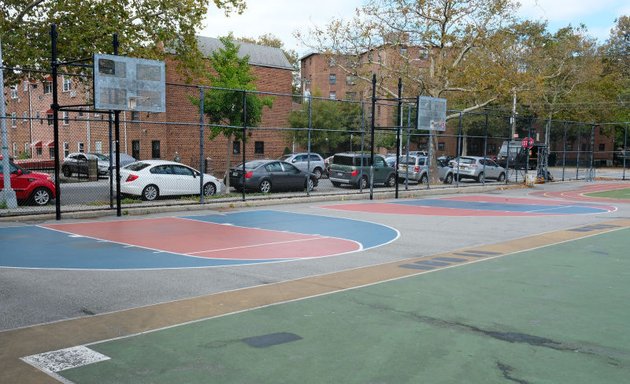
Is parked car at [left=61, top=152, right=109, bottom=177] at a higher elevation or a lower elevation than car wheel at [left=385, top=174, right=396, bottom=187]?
higher

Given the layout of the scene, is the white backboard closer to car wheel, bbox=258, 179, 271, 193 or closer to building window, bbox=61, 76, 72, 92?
car wheel, bbox=258, 179, 271, 193

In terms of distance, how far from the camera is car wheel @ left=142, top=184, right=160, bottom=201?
2095 centimetres

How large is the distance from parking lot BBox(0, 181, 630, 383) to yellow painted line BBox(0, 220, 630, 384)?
0.03 m

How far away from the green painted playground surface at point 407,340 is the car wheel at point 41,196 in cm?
1413

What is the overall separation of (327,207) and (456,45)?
15.7 meters

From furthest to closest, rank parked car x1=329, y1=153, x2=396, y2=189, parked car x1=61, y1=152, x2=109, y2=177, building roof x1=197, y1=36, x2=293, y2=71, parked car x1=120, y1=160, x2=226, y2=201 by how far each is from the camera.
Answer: building roof x1=197, y1=36, x2=293, y2=71, parked car x1=61, y1=152, x2=109, y2=177, parked car x1=329, y1=153, x2=396, y2=189, parked car x1=120, y1=160, x2=226, y2=201

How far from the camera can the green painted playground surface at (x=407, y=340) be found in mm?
5188

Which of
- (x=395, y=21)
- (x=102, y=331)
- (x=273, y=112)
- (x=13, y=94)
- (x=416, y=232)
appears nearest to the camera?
(x=102, y=331)

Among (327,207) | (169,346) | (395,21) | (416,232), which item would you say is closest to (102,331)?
(169,346)

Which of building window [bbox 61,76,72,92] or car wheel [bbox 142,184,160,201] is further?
building window [bbox 61,76,72,92]

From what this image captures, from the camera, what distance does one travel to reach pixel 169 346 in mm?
5891

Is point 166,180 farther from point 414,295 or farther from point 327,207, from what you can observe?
point 414,295

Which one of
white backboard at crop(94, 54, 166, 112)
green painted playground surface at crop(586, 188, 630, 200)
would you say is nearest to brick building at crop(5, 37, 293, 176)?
white backboard at crop(94, 54, 166, 112)

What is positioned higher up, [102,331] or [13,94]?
[13,94]
